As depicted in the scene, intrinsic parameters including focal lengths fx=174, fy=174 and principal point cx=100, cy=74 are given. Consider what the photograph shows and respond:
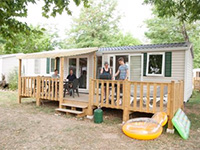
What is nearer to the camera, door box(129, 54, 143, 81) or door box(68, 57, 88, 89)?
door box(129, 54, 143, 81)

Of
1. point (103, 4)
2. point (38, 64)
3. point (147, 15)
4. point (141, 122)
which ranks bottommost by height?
point (141, 122)

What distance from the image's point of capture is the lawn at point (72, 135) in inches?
142

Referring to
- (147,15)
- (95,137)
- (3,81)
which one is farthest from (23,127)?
(147,15)

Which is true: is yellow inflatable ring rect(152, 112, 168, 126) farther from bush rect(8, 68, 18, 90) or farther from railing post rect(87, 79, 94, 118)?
bush rect(8, 68, 18, 90)

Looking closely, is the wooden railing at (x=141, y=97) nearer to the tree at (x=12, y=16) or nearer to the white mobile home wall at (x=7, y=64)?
the tree at (x=12, y=16)

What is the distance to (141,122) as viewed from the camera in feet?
14.4

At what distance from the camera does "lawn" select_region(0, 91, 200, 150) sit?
11.8ft

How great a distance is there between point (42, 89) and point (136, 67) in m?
4.25

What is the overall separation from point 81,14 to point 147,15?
8.23 metres

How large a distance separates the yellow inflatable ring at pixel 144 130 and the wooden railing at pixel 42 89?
3.43 metres

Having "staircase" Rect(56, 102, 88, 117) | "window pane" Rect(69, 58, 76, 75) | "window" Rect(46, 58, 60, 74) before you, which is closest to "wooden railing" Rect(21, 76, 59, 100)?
"staircase" Rect(56, 102, 88, 117)

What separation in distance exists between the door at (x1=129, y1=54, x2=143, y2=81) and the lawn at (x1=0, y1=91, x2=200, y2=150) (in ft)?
9.37

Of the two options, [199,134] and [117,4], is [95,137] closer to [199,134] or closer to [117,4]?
[199,134]

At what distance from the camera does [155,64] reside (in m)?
7.60
